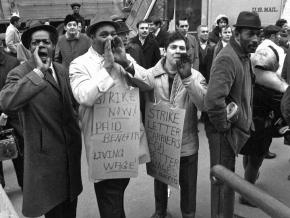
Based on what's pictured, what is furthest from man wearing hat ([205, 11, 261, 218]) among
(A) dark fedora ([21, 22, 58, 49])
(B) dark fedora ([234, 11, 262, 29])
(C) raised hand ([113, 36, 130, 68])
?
(A) dark fedora ([21, 22, 58, 49])

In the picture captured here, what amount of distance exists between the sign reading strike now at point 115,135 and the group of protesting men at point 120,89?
65mm

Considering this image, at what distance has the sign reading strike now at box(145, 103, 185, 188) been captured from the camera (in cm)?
315

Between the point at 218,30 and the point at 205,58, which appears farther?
the point at 218,30

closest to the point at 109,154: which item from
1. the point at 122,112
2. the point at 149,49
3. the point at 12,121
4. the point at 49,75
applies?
the point at 122,112

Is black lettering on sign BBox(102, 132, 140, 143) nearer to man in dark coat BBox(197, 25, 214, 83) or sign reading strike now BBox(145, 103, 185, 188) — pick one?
sign reading strike now BBox(145, 103, 185, 188)

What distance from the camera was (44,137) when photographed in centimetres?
266

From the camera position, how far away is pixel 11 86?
256 cm

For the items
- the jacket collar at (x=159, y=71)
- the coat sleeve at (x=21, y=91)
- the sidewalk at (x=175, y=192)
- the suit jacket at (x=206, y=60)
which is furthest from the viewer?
the suit jacket at (x=206, y=60)

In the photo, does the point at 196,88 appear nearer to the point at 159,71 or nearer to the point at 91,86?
the point at 159,71

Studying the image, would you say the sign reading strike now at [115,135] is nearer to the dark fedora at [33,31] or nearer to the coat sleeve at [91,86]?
the coat sleeve at [91,86]

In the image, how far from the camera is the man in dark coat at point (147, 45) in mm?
6164

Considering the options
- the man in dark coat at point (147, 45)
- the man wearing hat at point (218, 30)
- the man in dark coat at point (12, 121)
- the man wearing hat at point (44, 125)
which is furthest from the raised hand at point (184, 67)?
the man wearing hat at point (218, 30)

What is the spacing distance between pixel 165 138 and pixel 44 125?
104 centimetres

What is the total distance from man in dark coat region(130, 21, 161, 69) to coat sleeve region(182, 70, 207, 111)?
3.03 m
